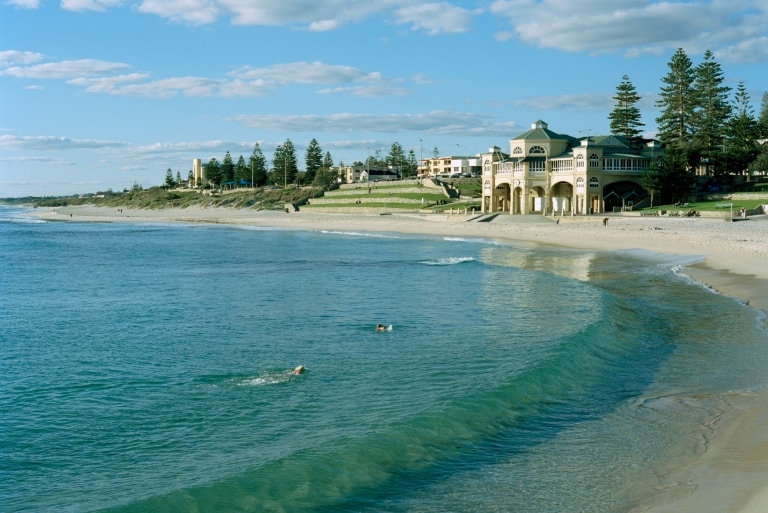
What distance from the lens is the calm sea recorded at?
25.8 feet

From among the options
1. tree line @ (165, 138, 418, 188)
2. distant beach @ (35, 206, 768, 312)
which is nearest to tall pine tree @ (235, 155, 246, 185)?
tree line @ (165, 138, 418, 188)

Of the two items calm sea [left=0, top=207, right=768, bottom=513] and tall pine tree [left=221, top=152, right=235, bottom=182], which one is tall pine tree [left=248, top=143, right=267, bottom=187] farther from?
calm sea [left=0, top=207, right=768, bottom=513]

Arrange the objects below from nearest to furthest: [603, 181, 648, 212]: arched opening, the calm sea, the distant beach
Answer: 1. the calm sea
2. the distant beach
3. [603, 181, 648, 212]: arched opening

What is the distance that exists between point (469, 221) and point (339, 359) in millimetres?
46862

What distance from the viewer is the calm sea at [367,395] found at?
7.87 metres

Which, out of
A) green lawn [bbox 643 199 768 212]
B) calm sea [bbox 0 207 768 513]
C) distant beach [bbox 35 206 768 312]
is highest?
green lawn [bbox 643 199 768 212]

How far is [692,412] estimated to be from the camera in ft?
33.9

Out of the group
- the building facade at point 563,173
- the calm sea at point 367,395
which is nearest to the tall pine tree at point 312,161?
the building facade at point 563,173

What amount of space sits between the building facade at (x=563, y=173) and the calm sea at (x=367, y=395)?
3684 cm

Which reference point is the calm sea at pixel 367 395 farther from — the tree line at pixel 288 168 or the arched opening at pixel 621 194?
the tree line at pixel 288 168

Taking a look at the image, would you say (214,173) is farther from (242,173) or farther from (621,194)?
(621,194)

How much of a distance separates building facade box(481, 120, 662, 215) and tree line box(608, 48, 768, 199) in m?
2.51

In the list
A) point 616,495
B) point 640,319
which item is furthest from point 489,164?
point 616,495

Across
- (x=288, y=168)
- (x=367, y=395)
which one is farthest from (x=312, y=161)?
(x=367, y=395)
